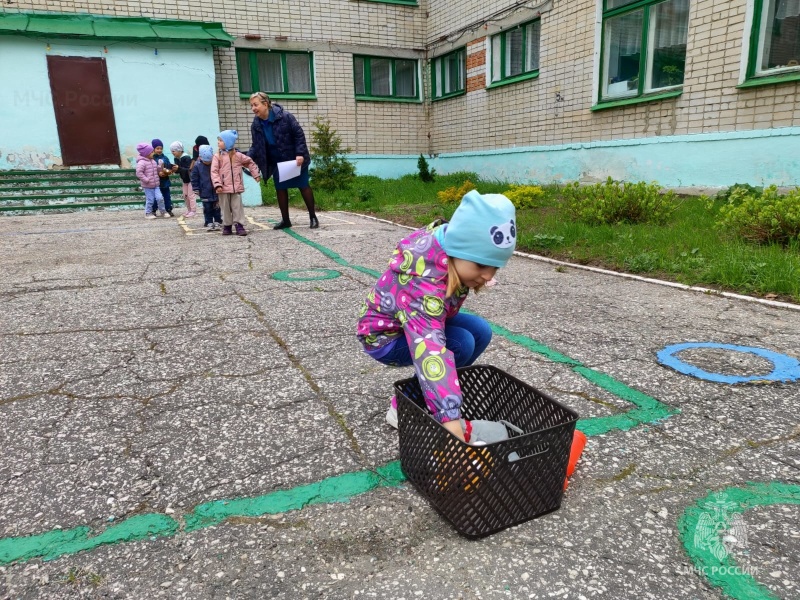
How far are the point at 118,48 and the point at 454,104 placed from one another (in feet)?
27.7

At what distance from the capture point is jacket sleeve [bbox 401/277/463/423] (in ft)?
5.90

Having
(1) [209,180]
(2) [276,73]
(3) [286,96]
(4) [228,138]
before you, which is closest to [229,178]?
(4) [228,138]

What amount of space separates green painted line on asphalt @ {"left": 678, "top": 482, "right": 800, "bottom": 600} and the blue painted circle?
983mm

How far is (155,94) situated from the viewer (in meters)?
13.8

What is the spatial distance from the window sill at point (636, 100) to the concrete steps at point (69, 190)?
9.49 meters

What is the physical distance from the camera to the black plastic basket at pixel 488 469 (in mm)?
1649

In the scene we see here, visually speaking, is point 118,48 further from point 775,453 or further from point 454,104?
point 775,453

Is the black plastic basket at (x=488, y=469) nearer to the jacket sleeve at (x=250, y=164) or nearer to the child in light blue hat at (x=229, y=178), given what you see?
the child in light blue hat at (x=229, y=178)

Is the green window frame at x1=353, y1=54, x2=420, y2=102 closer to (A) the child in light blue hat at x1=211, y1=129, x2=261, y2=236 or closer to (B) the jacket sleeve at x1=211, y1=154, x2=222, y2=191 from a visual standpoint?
(A) the child in light blue hat at x1=211, y1=129, x2=261, y2=236

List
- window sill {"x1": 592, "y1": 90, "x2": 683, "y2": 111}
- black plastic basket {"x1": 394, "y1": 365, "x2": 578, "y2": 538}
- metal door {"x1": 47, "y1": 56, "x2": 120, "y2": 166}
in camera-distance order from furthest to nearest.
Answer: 1. metal door {"x1": 47, "y1": 56, "x2": 120, "y2": 166}
2. window sill {"x1": 592, "y1": 90, "x2": 683, "y2": 111}
3. black plastic basket {"x1": 394, "y1": 365, "x2": 578, "y2": 538}

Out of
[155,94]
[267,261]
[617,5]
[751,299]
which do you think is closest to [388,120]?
[155,94]

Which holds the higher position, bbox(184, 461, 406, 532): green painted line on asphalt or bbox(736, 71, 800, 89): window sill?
bbox(736, 71, 800, 89): window sill

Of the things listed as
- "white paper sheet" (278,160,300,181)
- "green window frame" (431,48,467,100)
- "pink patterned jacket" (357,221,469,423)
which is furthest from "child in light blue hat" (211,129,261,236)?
"green window frame" (431,48,467,100)

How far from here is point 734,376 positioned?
288 cm
